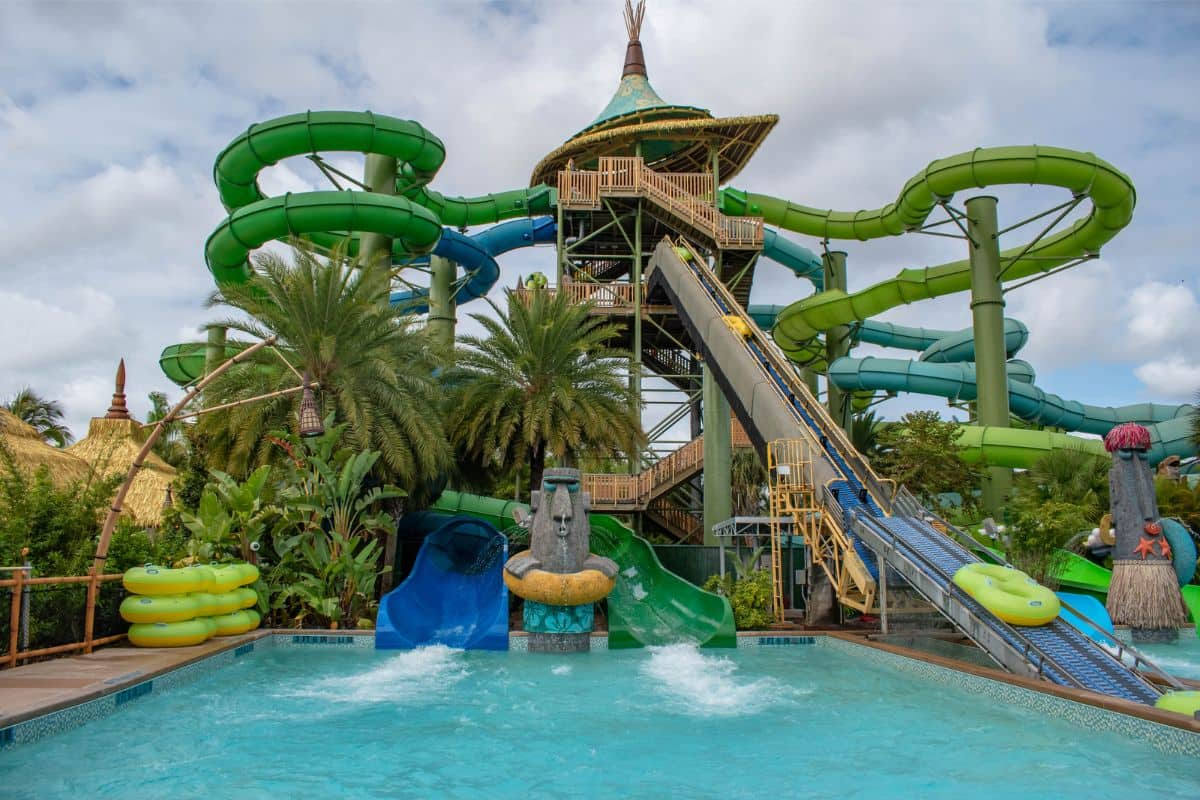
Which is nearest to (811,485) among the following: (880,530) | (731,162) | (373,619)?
(880,530)

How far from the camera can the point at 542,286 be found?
24.5 meters

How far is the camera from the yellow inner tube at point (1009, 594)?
946cm

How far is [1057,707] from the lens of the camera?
313 inches

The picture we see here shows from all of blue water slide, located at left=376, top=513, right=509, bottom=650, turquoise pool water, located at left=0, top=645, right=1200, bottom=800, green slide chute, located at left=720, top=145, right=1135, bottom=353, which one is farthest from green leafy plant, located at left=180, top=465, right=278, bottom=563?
green slide chute, located at left=720, top=145, right=1135, bottom=353

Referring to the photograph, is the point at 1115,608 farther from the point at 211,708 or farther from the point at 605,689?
the point at 211,708

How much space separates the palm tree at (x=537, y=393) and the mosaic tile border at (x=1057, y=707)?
892 centimetres

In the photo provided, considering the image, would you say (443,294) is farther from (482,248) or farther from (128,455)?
(128,455)

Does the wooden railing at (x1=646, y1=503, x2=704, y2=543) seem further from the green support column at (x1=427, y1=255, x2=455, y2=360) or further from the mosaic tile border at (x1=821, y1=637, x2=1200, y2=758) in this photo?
the mosaic tile border at (x1=821, y1=637, x2=1200, y2=758)

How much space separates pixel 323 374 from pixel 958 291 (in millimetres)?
20086

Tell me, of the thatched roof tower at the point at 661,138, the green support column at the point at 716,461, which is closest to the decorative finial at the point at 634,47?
the thatched roof tower at the point at 661,138

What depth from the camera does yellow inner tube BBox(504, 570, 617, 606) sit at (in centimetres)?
1278

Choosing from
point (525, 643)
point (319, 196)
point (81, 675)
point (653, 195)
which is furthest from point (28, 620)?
point (653, 195)

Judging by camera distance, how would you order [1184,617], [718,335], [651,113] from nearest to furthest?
[1184,617] < [718,335] < [651,113]

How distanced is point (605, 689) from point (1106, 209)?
19582mm
